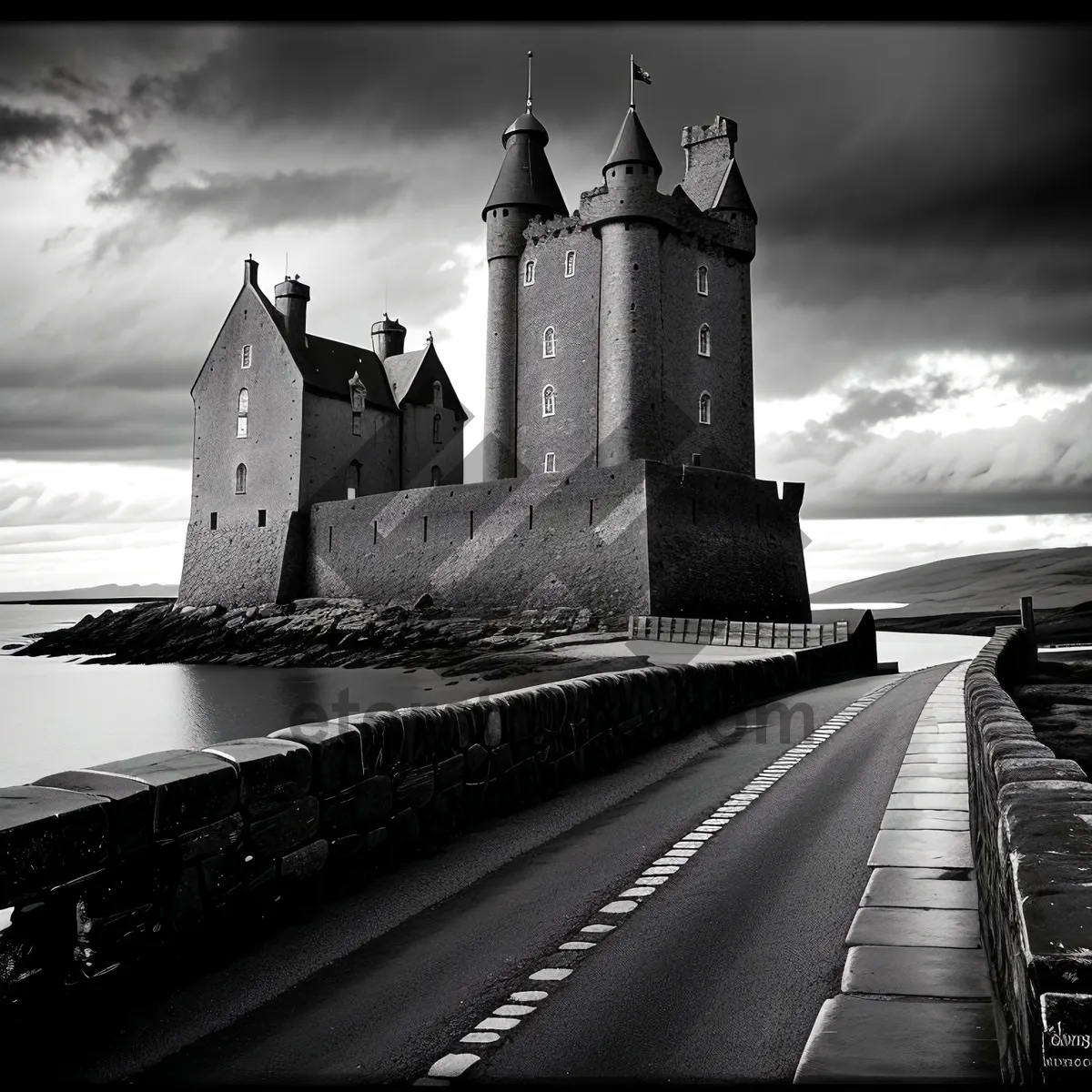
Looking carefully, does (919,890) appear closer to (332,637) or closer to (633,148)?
(332,637)

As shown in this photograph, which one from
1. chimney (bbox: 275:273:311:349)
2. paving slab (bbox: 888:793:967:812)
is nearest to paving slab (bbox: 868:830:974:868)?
paving slab (bbox: 888:793:967:812)

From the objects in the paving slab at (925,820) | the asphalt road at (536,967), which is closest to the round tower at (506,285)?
the paving slab at (925,820)

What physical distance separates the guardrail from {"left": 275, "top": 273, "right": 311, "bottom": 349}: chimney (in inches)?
1053

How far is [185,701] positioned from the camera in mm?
34312

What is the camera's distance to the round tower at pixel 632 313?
43.9 meters

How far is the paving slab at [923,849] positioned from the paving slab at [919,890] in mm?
183

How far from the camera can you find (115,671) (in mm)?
45062

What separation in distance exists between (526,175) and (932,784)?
46.0m

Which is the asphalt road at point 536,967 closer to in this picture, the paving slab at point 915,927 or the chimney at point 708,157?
the paving slab at point 915,927

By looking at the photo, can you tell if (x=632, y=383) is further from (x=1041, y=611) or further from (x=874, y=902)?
(x=1041, y=611)

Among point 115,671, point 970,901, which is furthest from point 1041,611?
point 970,901

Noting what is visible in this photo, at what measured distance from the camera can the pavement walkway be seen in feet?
12.4

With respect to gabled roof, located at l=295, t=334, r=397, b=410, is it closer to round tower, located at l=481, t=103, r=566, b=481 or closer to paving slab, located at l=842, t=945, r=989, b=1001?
round tower, located at l=481, t=103, r=566, b=481

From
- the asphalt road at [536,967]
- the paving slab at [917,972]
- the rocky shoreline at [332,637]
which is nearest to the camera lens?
the asphalt road at [536,967]
